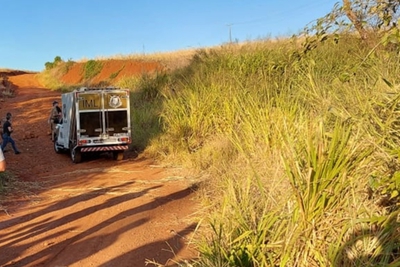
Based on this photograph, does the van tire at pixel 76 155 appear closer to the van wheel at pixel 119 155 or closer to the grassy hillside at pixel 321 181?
the van wheel at pixel 119 155

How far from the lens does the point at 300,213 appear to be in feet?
14.2

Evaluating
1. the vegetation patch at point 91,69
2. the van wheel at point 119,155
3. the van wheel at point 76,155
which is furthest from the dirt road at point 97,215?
the vegetation patch at point 91,69

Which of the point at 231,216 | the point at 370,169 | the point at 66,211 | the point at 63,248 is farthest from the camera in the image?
the point at 66,211

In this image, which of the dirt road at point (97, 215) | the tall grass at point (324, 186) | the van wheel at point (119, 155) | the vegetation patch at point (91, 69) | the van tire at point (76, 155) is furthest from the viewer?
the vegetation patch at point (91, 69)

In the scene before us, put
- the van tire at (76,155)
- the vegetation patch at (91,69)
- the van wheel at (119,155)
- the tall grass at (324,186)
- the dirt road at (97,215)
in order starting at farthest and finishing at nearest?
the vegetation patch at (91,69) → the van wheel at (119,155) → the van tire at (76,155) → the dirt road at (97,215) → the tall grass at (324,186)

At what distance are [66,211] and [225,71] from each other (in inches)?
282

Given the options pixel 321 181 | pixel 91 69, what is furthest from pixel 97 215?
pixel 91 69

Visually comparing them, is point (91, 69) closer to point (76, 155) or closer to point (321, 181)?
point (76, 155)

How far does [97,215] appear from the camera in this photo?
8.16m

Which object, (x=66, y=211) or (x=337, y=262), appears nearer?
(x=337, y=262)

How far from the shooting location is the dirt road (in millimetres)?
6250

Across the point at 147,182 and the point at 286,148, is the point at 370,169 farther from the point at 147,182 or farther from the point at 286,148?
the point at 147,182

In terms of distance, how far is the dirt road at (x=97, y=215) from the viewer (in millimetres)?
6250

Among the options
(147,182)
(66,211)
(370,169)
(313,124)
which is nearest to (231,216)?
(313,124)
